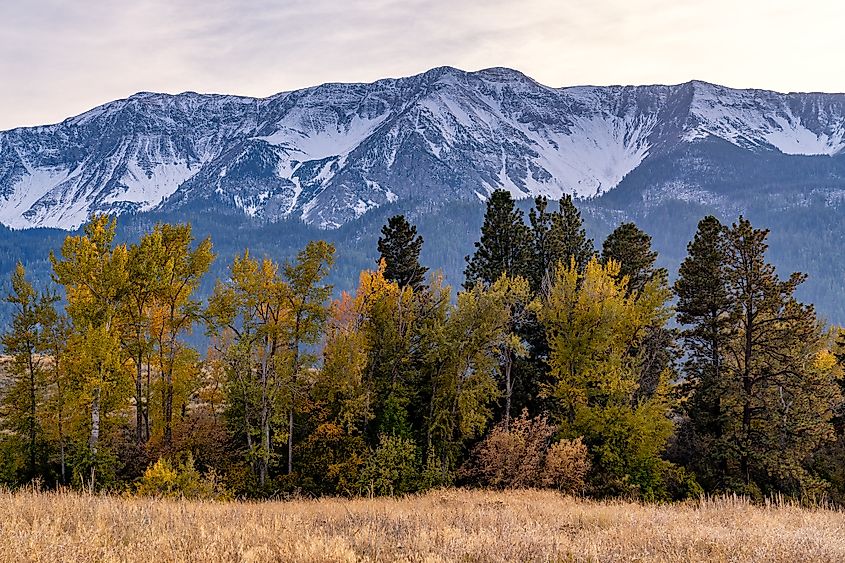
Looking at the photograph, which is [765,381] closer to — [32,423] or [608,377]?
[608,377]

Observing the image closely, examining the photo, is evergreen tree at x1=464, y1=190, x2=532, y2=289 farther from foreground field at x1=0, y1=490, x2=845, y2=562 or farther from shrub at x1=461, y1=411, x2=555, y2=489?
foreground field at x1=0, y1=490, x2=845, y2=562

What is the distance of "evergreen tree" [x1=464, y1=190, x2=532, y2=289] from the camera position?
51.9 m

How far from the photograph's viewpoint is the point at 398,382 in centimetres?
4338

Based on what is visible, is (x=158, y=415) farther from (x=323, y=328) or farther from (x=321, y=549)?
(x=321, y=549)

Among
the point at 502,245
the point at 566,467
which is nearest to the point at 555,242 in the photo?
the point at 502,245

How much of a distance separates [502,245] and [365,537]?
42.9 m

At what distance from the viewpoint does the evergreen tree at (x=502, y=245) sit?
170 ft

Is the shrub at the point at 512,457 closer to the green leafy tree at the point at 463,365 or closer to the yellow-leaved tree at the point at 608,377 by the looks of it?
the green leafy tree at the point at 463,365

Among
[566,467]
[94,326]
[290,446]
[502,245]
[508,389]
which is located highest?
[502,245]

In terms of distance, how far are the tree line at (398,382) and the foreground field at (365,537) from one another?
24.1m

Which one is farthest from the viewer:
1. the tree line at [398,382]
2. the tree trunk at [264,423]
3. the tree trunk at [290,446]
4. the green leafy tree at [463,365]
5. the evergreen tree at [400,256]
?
the evergreen tree at [400,256]

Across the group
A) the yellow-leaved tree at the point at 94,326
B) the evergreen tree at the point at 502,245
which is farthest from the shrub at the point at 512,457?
the yellow-leaved tree at the point at 94,326

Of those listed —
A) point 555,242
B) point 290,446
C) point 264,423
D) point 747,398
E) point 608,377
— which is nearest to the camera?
point 747,398

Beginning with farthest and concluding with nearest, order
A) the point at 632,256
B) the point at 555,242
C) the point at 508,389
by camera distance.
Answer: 1. the point at 555,242
2. the point at 632,256
3. the point at 508,389
